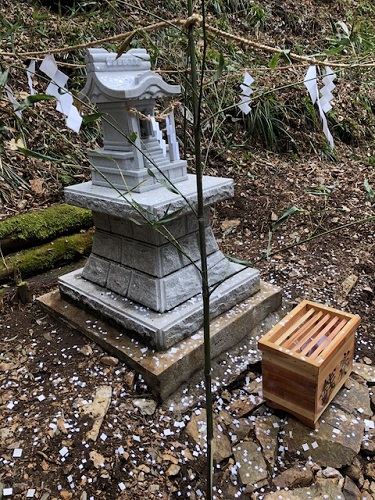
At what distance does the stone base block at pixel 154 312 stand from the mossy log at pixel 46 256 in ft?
1.65

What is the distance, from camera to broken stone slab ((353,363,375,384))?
80.9 inches

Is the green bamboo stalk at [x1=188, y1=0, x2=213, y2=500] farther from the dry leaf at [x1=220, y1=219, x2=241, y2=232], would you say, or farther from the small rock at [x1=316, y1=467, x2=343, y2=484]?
the dry leaf at [x1=220, y1=219, x2=241, y2=232]

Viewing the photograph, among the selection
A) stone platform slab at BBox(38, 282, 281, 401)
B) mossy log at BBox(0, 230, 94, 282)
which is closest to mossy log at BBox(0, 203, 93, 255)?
mossy log at BBox(0, 230, 94, 282)

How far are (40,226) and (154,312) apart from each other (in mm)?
1274

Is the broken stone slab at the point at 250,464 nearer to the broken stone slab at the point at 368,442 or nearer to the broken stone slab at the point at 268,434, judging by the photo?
the broken stone slab at the point at 268,434

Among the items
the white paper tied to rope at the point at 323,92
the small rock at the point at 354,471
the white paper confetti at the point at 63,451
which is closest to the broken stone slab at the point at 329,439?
the small rock at the point at 354,471

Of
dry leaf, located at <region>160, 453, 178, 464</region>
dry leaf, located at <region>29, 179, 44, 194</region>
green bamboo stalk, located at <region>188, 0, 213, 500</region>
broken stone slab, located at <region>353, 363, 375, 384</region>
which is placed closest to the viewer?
green bamboo stalk, located at <region>188, 0, 213, 500</region>

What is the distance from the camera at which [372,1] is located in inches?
290

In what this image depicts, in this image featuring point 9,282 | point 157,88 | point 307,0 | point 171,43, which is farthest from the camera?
point 307,0

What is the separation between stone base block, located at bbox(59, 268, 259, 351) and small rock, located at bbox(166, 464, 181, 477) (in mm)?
501

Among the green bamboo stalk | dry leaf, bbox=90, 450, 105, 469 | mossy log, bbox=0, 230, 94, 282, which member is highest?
the green bamboo stalk

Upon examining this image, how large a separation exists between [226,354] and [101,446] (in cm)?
79

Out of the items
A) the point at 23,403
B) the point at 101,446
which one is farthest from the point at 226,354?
the point at 23,403

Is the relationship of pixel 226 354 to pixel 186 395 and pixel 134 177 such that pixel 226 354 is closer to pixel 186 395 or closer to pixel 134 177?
pixel 186 395
